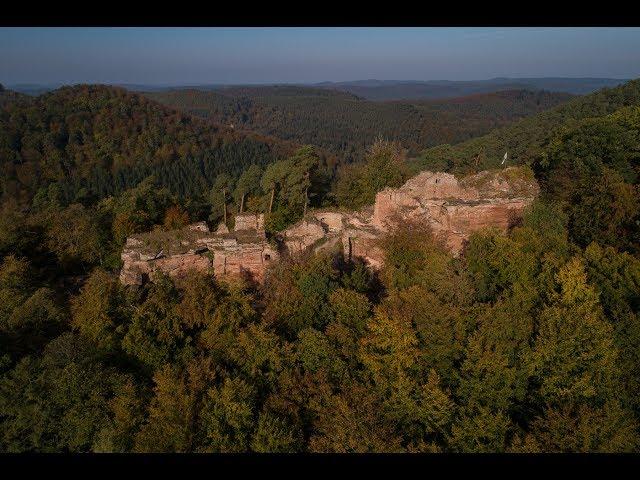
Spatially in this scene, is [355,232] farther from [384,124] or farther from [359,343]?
[384,124]

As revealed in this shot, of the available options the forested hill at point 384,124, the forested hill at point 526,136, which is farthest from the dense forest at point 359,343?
the forested hill at point 384,124

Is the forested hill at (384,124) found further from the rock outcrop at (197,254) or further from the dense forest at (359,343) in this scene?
the rock outcrop at (197,254)

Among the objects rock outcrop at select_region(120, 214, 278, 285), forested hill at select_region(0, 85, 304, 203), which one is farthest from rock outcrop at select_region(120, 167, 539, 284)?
forested hill at select_region(0, 85, 304, 203)

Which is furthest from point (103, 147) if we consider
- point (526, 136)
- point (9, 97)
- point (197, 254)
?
point (197, 254)

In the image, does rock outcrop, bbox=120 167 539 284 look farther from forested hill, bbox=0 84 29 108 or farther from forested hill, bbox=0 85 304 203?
forested hill, bbox=0 84 29 108

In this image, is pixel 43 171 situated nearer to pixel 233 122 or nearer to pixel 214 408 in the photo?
pixel 214 408
